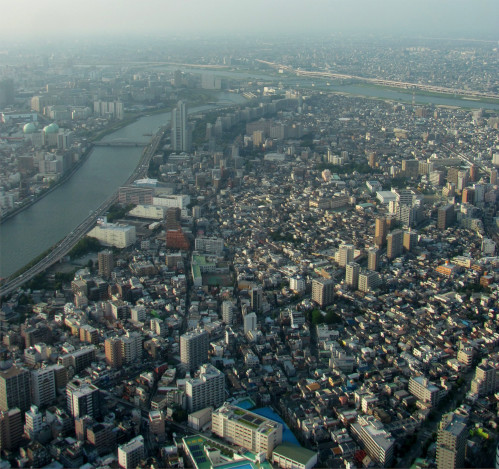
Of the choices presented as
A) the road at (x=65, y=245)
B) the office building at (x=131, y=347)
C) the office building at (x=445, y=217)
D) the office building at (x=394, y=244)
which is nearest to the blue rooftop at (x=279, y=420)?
the office building at (x=131, y=347)

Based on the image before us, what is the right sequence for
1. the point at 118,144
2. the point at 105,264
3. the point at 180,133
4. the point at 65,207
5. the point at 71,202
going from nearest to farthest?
the point at 105,264
the point at 65,207
the point at 71,202
the point at 180,133
the point at 118,144

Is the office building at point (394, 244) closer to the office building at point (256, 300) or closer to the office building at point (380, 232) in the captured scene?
the office building at point (380, 232)

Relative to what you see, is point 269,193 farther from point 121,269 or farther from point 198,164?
point 121,269

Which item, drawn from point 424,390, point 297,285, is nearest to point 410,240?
point 297,285

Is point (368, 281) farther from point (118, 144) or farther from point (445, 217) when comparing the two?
point (118, 144)

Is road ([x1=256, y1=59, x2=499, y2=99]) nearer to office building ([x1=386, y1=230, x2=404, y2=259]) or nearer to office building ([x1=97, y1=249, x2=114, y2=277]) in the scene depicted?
office building ([x1=386, y1=230, x2=404, y2=259])

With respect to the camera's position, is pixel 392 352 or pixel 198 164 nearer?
pixel 392 352

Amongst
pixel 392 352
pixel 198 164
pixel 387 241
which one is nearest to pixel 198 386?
pixel 392 352

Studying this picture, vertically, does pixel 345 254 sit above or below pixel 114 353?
above
